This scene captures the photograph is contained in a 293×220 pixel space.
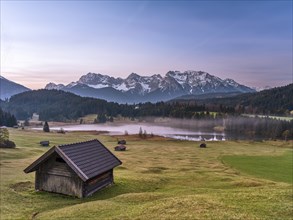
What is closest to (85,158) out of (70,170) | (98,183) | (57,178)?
(70,170)

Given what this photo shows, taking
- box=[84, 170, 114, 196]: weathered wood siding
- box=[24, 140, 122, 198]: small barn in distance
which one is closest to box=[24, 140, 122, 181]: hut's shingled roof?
box=[24, 140, 122, 198]: small barn in distance

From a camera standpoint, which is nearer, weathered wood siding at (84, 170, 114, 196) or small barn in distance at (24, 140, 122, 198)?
small barn in distance at (24, 140, 122, 198)

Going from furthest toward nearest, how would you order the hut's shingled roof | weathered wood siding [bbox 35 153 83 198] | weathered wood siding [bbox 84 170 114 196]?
weathered wood siding [bbox 84 170 114 196]
weathered wood siding [bbox 35 153 83 198]
the hut's shingled roof

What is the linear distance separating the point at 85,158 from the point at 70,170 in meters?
2.44

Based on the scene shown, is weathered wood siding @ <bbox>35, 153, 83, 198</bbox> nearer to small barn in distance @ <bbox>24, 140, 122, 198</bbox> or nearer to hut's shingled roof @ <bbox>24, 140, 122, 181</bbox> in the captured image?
small barn in distance @ <bbox>24, 140, 122, 198</bbox>

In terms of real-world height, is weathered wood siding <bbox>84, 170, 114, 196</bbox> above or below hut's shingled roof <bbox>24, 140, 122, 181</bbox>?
below

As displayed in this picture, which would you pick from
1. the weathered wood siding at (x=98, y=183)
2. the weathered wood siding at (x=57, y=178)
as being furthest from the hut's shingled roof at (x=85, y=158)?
the weathered wood siding at (x=98, y=183)

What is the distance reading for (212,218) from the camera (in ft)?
74.4

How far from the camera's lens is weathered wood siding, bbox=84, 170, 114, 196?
36.6 m

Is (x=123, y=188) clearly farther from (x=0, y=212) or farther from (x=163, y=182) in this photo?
(x=0, y=212)

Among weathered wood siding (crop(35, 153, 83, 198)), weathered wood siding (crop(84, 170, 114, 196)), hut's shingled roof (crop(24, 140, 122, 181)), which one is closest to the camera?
hut's shingled roof (crop(24, 140, 122, 181))

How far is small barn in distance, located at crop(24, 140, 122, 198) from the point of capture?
35.9m

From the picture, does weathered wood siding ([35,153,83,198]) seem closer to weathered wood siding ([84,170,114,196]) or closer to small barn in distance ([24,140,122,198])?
small barn in distance ([24,140,122,198])

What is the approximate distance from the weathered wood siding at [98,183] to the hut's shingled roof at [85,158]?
3.59ft
